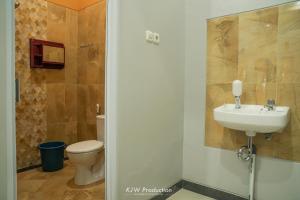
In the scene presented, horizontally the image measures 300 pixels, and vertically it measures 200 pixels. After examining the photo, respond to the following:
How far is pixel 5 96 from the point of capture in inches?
47.2

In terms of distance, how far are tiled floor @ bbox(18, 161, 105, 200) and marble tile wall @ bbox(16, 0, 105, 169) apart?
0.30 m

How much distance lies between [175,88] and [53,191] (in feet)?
5.20

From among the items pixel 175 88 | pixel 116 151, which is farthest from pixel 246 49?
pixel 116 151

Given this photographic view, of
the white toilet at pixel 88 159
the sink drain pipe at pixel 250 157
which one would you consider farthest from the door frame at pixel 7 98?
the sink drain pipe at pixel 250 157

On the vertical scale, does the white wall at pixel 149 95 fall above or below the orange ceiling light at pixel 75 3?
below

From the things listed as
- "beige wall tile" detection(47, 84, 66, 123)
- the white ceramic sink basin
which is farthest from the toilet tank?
the white ceramic sink basin

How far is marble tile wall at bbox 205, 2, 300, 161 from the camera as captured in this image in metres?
1.53

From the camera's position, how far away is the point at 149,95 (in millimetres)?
1658

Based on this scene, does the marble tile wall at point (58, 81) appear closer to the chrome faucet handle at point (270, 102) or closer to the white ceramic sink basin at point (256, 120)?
the white ceramic sink basin at point (256, 120)

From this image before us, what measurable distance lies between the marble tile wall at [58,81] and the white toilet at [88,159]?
57 centimetres

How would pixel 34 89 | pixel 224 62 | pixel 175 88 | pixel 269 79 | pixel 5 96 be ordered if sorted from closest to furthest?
pixel 5 96, pixel 269 79, pixel 224 62, pixel 175 88, pixel 34 89

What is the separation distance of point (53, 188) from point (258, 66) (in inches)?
88.9

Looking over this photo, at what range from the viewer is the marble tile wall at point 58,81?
2445mm

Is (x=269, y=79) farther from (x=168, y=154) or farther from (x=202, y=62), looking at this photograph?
(x=168, y=154)
